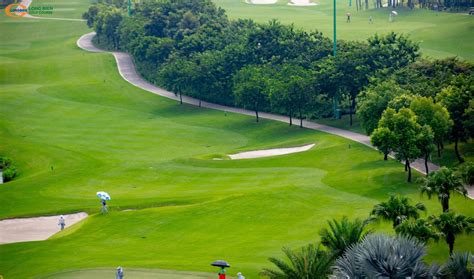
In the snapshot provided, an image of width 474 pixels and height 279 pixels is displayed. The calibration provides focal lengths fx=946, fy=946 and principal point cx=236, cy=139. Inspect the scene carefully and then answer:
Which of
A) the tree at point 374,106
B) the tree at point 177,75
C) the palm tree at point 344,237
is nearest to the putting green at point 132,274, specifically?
the palm tree at point 344,237

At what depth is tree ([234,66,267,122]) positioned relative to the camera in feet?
454

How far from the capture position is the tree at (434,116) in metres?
93.6

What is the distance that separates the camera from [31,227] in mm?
82500

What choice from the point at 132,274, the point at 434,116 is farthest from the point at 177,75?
the point at 132,274

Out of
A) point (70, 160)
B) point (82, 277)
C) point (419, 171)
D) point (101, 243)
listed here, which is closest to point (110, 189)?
point (70, 160)

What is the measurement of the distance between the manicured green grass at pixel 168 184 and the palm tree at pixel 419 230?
5118 millimetres

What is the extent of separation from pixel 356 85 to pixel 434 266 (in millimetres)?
87016

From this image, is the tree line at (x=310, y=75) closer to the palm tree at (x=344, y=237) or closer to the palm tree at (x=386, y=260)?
the palm tree at (x=344, y=237)

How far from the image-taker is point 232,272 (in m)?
59.2

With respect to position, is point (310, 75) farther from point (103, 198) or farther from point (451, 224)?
point (451, 224)

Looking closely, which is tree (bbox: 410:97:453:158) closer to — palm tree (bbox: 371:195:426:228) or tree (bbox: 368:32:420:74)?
palm tree (bbox: 371:195:426:228)

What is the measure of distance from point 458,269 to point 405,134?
4509 centimetres

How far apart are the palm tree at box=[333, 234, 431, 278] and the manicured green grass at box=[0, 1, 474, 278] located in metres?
15.3

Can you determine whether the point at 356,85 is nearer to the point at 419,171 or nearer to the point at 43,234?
the point at 419,171
